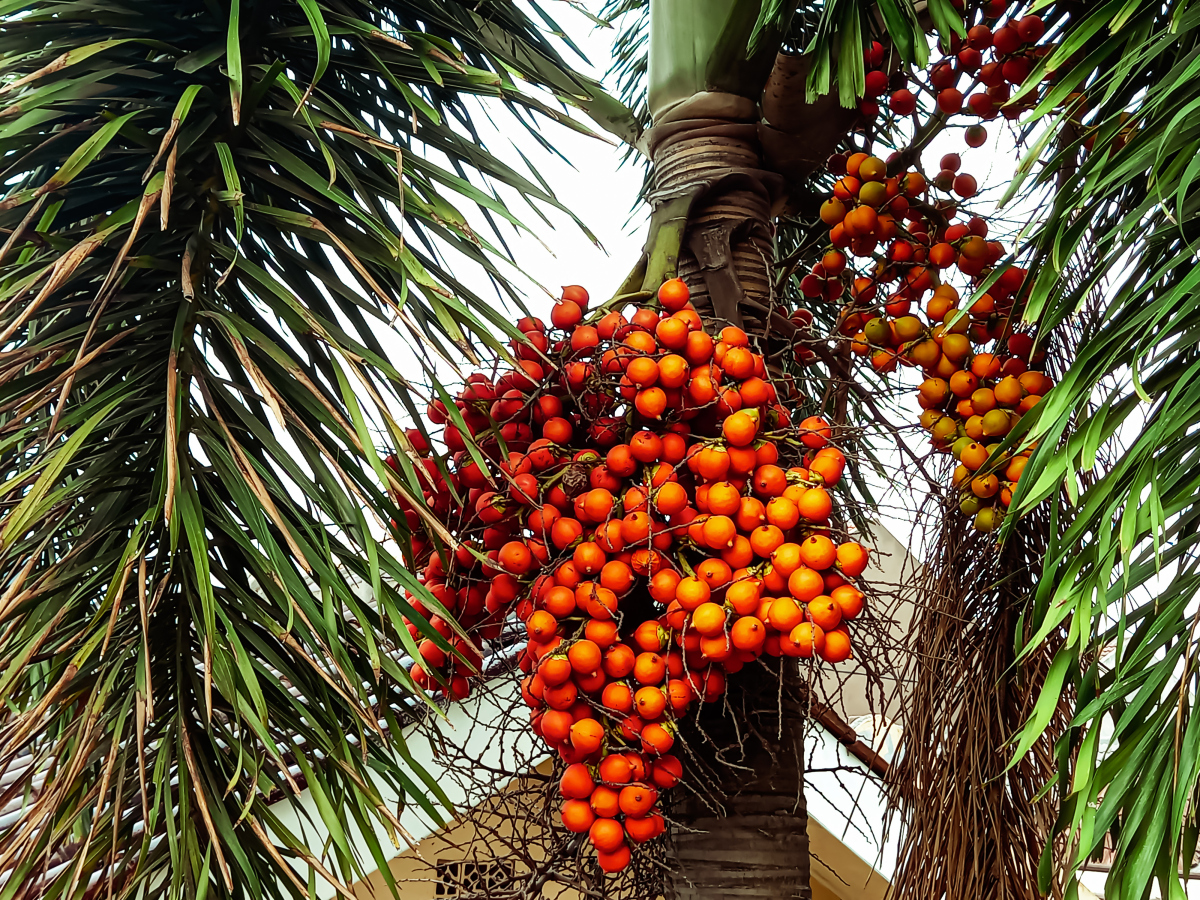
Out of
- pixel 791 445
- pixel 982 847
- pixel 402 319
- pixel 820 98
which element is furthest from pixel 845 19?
pixel 982 847

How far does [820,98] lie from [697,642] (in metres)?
0.70

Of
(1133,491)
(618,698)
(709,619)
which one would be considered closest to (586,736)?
(618,698)

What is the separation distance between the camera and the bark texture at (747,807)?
1.03 m

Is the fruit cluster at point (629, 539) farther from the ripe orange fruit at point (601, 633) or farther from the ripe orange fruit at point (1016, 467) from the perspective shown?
the ripe orange fruit at point (1016, 467)

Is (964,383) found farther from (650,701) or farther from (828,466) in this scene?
(650,701)

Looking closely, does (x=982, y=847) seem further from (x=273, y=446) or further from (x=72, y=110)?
(x=72, y=110)

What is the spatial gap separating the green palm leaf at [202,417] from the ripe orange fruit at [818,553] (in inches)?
13.4

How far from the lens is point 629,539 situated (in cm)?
92

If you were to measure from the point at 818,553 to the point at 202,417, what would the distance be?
1.85 ft

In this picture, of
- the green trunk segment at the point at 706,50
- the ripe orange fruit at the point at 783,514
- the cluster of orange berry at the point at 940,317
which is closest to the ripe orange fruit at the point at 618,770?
the ripe orange fruit at the point at 783,514

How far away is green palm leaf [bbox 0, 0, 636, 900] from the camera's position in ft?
2.72

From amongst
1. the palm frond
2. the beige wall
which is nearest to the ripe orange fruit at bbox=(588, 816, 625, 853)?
the palm frond

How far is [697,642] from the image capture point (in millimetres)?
896

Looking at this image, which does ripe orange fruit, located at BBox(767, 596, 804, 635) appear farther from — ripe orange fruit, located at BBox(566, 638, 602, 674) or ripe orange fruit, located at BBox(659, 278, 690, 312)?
ripe orange fruit, located at BBox(659, 278, 690, 312)
